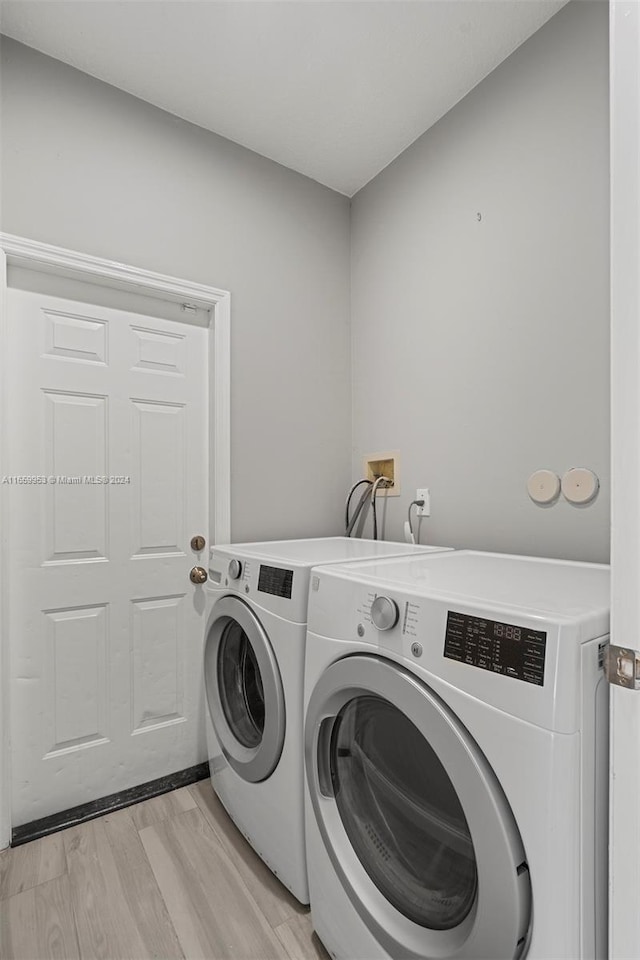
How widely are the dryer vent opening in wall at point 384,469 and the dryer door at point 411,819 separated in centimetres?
118

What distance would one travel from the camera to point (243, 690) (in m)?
1.61

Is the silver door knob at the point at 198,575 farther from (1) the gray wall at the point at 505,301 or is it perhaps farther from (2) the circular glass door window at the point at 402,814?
(2) the circular glass door window at the point at 402,814

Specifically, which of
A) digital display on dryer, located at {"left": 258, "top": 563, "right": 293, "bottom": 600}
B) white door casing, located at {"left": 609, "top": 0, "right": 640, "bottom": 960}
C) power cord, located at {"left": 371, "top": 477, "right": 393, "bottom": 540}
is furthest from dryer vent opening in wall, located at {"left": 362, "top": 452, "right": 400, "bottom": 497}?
white door casing, located at {"left": 609, "top": 0, "right": 640, "bottom": 960}

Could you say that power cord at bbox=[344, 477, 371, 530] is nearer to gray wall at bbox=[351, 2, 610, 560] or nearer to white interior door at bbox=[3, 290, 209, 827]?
gray wall at bbox=[351, 2, 610, 560]

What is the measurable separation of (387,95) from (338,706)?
2.12 meters

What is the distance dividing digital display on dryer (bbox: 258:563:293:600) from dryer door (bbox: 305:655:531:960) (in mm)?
278

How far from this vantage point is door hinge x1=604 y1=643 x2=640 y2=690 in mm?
660

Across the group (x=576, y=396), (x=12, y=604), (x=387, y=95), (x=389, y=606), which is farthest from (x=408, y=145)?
(x=12, y=604)

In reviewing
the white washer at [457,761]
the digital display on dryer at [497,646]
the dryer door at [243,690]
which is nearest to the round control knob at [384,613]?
the white washer at [457,761]

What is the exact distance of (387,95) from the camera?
71.9 inches

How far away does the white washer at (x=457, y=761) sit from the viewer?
0.70 metres

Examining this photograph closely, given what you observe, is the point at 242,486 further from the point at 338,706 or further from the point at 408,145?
the point at 408,145

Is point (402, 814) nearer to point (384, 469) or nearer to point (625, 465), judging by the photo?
point (625, 465)

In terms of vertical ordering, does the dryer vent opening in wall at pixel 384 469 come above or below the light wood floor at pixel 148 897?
above
